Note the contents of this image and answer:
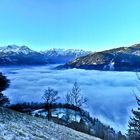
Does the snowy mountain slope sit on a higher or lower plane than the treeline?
higher

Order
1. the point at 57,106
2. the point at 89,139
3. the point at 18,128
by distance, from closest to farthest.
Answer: the point at 18,128 → the point at 89,139 → the point at 57,106

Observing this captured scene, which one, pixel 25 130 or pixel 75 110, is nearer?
pixel 25 130

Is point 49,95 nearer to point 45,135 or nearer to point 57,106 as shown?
point 45,135

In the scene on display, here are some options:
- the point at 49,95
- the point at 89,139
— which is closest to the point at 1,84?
the point at 89,139

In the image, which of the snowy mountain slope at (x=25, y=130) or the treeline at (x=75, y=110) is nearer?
the snowy mountain slope at (x=25, y=130)

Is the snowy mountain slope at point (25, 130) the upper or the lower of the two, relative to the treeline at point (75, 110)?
upper

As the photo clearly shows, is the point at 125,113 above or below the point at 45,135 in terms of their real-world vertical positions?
below

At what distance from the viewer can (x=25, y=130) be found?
20688 millimetres

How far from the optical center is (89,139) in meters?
25.5

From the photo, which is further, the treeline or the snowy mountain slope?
the treeline

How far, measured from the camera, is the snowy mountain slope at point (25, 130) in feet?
Result: 61.7

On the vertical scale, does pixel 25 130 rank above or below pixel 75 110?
above

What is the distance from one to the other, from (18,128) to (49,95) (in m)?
52.6

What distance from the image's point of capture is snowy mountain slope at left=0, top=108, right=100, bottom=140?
18.8 meters
